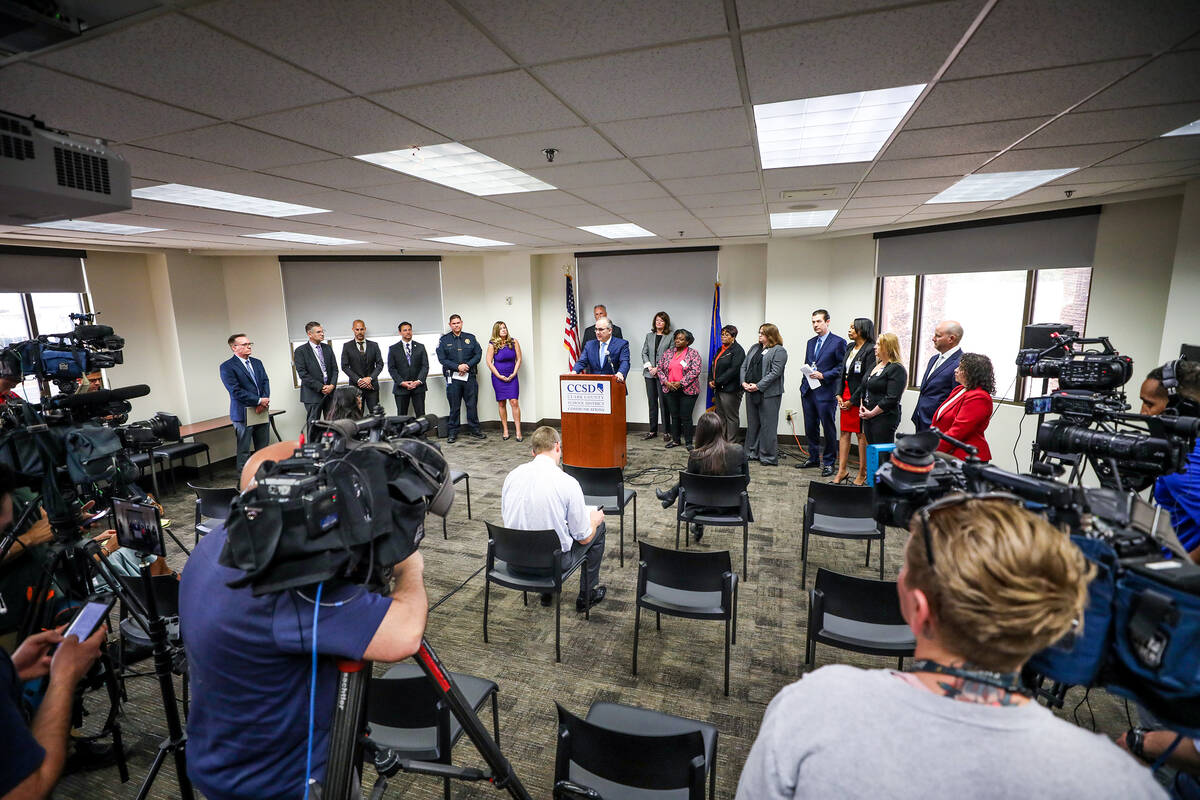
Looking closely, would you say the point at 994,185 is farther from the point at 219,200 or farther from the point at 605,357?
the point at 219,200

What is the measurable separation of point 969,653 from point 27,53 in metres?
2.69

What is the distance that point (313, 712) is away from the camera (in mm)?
1155

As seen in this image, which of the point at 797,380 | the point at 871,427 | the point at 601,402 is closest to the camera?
the point at 871,427

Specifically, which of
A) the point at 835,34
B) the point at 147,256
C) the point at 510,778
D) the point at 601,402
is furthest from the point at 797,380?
the point at 147,256

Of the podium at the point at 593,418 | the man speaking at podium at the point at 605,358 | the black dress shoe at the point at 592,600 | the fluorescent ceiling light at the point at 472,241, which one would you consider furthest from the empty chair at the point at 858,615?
the fluorescent ceiling light at the point at 472,241

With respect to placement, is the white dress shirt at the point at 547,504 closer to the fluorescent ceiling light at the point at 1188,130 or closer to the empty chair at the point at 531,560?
the empty chair at the point at 531,560

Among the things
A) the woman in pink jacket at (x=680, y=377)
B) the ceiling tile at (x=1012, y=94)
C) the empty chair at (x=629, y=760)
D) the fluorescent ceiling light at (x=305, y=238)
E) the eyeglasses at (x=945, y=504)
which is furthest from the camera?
the woman in pink jacket at (x=680, y=377)

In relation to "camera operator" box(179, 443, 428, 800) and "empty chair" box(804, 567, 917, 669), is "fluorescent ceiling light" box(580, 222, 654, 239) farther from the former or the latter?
"camera operator" box(179, 443, 428, 800)

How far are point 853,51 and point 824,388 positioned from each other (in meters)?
4.70

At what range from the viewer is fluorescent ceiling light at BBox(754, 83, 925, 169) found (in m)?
2.19

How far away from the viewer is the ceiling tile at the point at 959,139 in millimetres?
2516

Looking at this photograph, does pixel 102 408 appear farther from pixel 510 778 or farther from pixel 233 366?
pixel 233 366

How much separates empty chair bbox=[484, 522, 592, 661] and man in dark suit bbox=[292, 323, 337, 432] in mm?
4947

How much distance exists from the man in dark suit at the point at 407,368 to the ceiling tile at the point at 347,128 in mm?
5256
